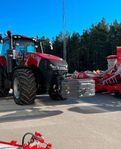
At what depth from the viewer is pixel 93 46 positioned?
57.7 meters

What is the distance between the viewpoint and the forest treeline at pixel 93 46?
54206 millimetres

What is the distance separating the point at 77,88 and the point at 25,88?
5.43ft

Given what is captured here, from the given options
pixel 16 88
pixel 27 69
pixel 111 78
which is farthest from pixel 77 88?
pixel 111 78

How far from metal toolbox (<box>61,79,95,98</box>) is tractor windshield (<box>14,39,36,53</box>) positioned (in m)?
3.20

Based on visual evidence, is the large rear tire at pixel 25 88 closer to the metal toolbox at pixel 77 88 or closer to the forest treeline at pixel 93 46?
the metal toolbox at pixel 77 88

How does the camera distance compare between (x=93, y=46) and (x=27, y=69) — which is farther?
(x=93, y=46)

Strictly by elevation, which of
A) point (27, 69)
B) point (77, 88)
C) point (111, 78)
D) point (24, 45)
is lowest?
point (77, 88)

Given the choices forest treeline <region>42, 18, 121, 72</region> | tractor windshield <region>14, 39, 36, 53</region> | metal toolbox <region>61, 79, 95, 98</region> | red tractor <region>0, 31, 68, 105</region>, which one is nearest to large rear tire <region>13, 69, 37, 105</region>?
red tractor <region>0, 31, 68, 105</region>

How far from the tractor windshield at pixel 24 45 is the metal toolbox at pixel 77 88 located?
10.5ft

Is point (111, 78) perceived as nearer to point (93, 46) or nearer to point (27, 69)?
point (27, 69)

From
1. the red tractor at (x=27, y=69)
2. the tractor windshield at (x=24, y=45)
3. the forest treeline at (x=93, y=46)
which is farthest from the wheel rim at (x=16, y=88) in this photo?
the forest treeline at (x=93, y=46)

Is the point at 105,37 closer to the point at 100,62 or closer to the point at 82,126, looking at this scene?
the point at 100,62

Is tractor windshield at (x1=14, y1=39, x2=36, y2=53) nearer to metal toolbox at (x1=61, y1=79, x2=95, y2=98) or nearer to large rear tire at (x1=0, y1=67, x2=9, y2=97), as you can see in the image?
large rear tire at (x1=0, y1=67, x2=9, y2=97)

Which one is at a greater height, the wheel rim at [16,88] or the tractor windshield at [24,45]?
the tractor windshield at [24,45]
